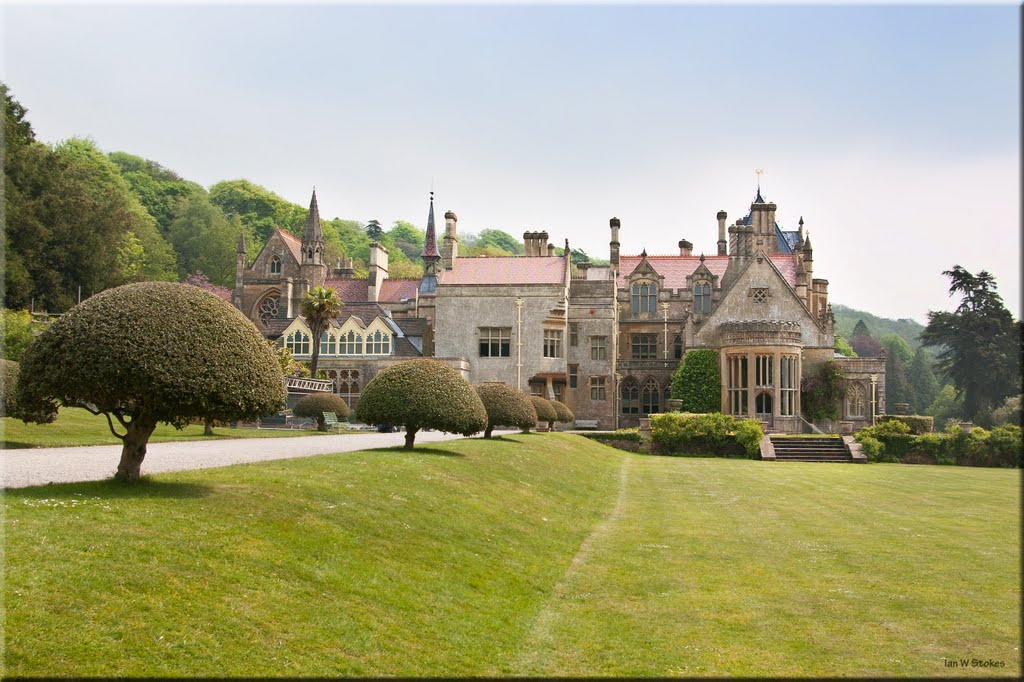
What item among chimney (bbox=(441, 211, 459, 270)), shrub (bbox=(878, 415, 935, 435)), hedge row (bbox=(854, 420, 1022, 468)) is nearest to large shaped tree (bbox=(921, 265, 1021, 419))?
shrub (bbox=(878, 415, 935, 435))

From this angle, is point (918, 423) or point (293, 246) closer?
point (918, 423)

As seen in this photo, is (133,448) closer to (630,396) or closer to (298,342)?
(298,342)

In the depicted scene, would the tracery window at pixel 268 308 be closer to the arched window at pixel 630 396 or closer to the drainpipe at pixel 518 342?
the drainpipe at pixel 518 342

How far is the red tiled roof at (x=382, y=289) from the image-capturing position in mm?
81688

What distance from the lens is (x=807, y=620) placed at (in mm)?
11531

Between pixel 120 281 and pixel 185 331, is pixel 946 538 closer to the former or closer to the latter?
pixel 185 331

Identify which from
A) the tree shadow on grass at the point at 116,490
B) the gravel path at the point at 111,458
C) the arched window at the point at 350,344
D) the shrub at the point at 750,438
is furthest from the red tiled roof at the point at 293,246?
the tree shadow on grass at the point at 116,490

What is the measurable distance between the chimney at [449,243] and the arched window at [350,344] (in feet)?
25.1

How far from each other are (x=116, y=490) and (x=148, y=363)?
184cm

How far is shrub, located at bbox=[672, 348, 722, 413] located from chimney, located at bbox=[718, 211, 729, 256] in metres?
22.8

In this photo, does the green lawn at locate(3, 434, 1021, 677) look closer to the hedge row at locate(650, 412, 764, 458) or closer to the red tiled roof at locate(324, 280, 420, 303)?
the hedge row at locate(650, 412, 764, 458)

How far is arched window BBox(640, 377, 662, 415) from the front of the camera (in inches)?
2356

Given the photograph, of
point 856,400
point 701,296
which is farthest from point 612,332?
point 856,400

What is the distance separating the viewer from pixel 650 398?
60031 millimetres
